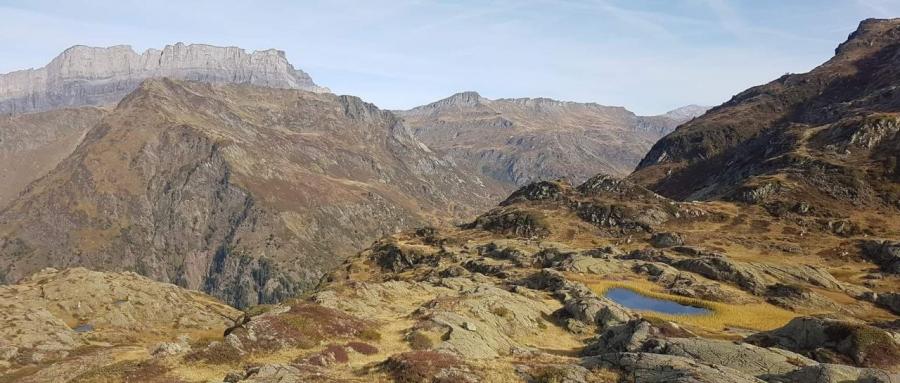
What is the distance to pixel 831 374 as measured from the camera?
88.1 feet

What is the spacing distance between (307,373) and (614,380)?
53.8 feet

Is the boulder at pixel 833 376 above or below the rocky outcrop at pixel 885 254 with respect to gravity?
above

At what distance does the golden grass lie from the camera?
62969mm

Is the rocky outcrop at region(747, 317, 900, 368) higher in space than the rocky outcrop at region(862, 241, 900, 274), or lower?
higher

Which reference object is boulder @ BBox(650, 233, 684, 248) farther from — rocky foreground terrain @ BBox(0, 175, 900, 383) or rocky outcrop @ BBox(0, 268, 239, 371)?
rocky outcrop @ BBox(0, 268, 239, 371)

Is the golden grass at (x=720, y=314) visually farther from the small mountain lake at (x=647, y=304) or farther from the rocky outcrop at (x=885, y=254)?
the rocky outcrop at (x=885, y=254)

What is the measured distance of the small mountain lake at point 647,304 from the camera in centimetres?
7181

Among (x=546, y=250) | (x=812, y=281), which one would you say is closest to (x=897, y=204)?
(x=812, y=281)

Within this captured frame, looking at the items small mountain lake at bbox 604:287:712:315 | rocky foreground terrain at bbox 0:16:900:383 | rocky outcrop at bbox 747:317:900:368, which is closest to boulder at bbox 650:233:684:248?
rocky foreground terrain at bbox 0:16:900:383

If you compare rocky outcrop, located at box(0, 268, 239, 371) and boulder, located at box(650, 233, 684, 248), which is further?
boulder, located at box(650, 233, 684, 248)

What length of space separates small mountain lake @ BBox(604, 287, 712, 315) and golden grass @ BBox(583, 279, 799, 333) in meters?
1.23

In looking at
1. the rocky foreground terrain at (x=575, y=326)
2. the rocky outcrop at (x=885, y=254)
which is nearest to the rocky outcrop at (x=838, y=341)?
the rocky foreground terrain at (x=575, y=326)

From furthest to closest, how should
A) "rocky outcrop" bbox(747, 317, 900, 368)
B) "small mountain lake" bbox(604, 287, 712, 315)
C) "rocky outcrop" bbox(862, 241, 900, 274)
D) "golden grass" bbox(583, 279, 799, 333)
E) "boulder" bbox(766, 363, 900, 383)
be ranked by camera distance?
"rocky outcrop" bbox(862, 241, 900, 274), "small mountain lake" bbox(604, 287, 712, 315), "golden grass" bbox(583, 279, 799, 333), "rocky outcrop" bbox(747, 317, 900, 368), "boulder" bbox(766, 363, 900, 383)

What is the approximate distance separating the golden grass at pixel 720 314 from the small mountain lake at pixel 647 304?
4.04 feet
